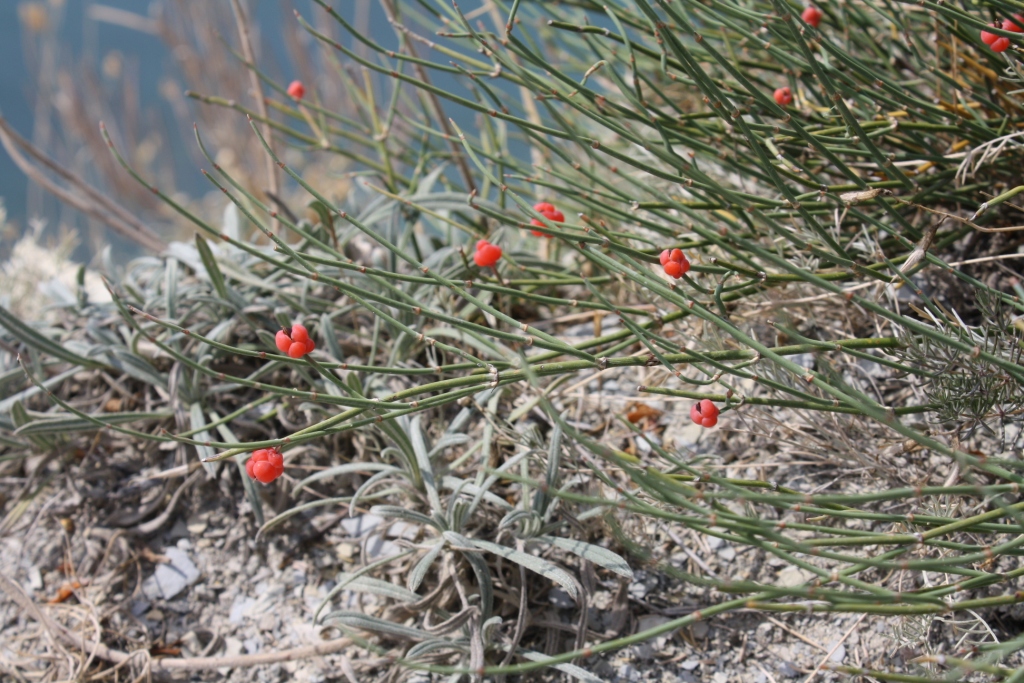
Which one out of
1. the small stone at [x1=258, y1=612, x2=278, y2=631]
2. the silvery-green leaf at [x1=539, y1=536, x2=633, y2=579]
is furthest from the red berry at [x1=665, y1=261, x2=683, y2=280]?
the small stone at [x1=258, y1=612, x2=278, y2=631]

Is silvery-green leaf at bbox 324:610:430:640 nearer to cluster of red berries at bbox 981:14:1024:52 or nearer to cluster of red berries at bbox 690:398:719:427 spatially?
cluster of red berries at bbox 690:398:719:427

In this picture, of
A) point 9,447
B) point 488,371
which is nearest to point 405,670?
point 488,371

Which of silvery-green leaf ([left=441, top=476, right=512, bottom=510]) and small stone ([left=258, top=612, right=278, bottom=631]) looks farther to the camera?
small stone ([left=258, top=612, right=278, bottom=631])

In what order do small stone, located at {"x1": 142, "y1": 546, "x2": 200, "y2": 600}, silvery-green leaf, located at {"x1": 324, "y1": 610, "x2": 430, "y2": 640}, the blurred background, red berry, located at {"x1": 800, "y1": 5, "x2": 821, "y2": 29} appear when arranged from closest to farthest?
1. silvery-green leaf, located at {"x1": 324, "y1": 610, "x2": 430, "y2": 640}
2. red berry, located at {"x1": 800, "y1": 5, "x2": 821, "y2": 29}
3. small stone, located at {"x1": 142, "y1": 546, "x2": 200, "y2": 600}
4. the blurred background

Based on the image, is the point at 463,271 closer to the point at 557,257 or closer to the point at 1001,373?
the point at 557,257

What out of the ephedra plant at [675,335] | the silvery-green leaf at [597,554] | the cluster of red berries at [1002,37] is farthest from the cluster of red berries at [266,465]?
the cluster of red berries at [1002,37]

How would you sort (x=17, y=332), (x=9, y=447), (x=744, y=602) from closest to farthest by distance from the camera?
(x=744, y=602) < (x=17, y=332) < (x=9, y=447)

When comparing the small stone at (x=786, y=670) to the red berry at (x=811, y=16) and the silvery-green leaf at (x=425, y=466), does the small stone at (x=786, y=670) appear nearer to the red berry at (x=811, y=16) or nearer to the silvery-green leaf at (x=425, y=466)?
the silvery-green leaf at (x=425, y=466)
